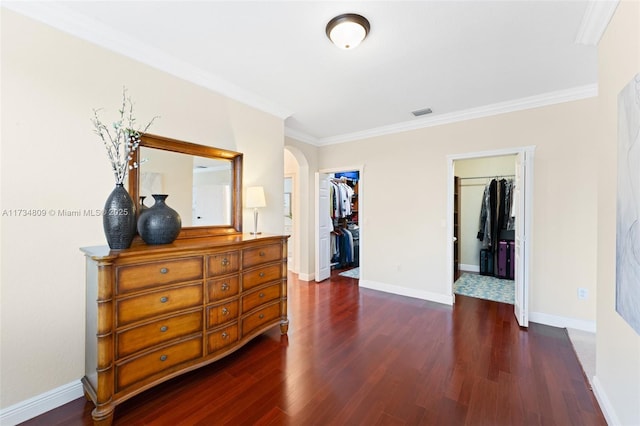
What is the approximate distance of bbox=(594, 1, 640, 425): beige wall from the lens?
4.51 ft

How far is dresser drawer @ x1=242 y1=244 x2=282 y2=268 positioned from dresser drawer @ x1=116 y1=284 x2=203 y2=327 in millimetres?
460

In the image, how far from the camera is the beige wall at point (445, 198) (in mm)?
2914

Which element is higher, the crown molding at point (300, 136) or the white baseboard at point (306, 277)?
the crown molding at point (300, 136)

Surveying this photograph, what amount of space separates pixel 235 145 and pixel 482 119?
10.4 ft

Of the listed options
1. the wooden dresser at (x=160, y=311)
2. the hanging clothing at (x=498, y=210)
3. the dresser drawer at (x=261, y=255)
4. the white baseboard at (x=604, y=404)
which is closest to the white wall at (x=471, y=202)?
the hanging clothing at (x=498, y=210)

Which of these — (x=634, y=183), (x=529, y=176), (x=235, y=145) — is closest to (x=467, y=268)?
(x=529, y=176)

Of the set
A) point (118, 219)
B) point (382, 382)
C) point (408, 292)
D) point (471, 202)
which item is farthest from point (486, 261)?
point (118, 219)

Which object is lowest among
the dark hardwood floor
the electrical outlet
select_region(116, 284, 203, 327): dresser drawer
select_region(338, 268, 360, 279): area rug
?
the dark hardwood floor

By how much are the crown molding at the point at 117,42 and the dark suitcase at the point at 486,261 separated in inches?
194

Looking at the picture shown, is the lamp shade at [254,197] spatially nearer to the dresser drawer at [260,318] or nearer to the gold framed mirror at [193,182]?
the gold framed mirror at [193,182]

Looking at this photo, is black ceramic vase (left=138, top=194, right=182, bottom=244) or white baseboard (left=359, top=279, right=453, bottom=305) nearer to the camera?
black ceramic vase (left=138, top=194, right=182, bottom=244)

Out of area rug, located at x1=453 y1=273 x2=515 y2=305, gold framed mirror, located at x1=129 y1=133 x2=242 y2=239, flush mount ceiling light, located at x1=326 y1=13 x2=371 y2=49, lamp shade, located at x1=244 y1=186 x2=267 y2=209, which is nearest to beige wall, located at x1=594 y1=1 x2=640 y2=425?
flush mount ceiling light, located at x1=326 y1=13 x2=371 y2=49

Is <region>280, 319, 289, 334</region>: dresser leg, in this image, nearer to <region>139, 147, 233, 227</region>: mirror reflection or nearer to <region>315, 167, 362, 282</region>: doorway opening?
<region>139, 147, 233, 227</region>: mirror reflection

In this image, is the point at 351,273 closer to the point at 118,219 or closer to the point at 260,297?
the point at 260,297
